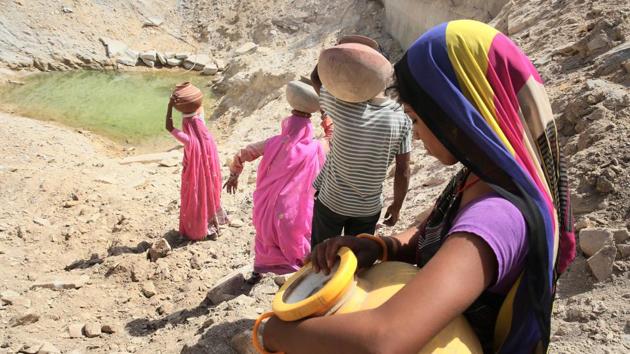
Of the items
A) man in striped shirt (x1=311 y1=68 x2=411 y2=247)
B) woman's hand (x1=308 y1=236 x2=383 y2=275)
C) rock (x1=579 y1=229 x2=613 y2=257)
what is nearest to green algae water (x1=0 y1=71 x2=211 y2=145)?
man in striped shirt (x1=311 y1=68 x2=411 y2=247)

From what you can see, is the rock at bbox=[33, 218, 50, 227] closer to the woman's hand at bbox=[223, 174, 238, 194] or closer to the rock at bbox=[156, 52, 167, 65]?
the woman's hand at bbox=[223, 174, 238, 194]

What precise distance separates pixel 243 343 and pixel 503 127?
186cm

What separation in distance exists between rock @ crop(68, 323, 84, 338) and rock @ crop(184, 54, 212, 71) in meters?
10.3

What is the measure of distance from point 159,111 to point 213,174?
256 inches

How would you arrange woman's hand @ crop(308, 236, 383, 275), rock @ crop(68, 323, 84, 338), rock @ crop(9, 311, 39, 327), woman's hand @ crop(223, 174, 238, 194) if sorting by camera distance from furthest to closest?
woman's hand @ crop(223, 174, 238, 194)
rock @ crop(9, 311, 39, 327)
rock @ crop(68, 323, 84, 338)
woman's hand @ crop(308, 236, 383, 275)

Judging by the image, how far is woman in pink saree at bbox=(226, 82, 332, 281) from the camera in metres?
3.77

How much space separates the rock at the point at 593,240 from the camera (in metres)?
2.61

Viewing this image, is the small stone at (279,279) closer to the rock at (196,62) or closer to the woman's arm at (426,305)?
the woman's arm at (426,305)

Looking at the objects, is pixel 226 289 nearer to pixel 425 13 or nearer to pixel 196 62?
pixel 425 13

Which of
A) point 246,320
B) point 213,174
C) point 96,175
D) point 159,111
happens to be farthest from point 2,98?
point 246,320

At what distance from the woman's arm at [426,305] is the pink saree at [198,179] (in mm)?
3966

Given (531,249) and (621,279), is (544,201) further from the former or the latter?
(621,279)

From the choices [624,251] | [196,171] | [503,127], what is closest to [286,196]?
[196,171]

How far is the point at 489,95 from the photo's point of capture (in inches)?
48.1
